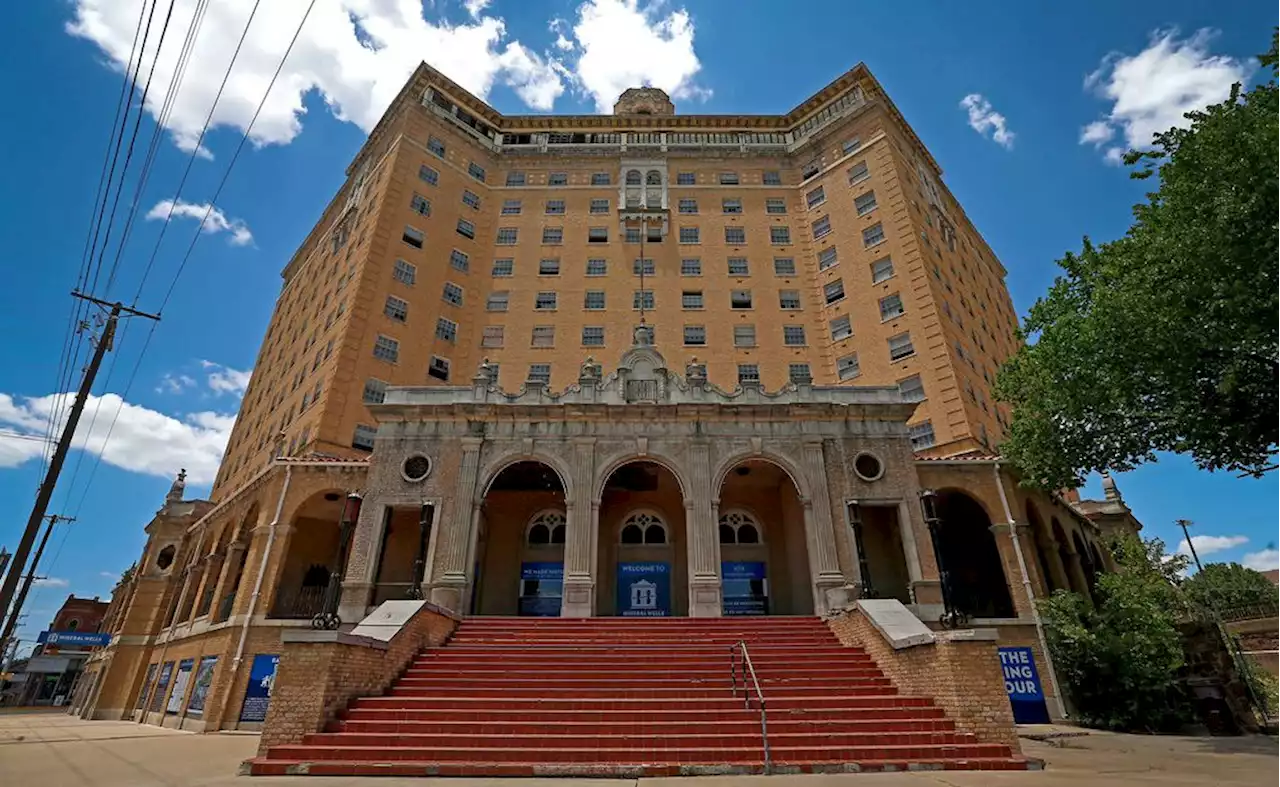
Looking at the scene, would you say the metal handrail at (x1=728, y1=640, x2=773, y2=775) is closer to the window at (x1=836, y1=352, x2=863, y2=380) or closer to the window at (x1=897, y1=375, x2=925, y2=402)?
the window at (x1=897, y1=375, x2=925, y2=402)

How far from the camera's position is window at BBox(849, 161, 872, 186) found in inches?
1423

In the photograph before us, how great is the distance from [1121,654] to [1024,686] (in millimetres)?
2982

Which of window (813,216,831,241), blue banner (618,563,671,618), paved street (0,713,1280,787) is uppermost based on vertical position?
window (813,216,831,241)

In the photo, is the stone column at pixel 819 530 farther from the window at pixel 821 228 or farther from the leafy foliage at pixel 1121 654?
the window at pixel 821 228

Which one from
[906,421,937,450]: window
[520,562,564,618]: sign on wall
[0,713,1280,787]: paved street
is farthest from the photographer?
[906,421,937,450]: window

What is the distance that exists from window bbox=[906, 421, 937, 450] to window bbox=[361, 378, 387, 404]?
24340 millimetres

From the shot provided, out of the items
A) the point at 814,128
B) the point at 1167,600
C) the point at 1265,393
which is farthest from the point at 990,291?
the point at 1265,393

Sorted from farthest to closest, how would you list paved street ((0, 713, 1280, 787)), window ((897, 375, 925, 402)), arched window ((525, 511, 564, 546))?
window ((897, 375, 925, 402)), arched window ((525, 511, 564, 546)), paved street ((0, 713, 1280, 787))

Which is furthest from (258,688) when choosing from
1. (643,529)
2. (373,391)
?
(643,529)

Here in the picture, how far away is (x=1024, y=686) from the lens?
792 inches

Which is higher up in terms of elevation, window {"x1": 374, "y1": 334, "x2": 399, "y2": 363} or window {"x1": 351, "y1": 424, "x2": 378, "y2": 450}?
window {"x1": 374, "y1": 334, "x2": 399, "y2": 363}

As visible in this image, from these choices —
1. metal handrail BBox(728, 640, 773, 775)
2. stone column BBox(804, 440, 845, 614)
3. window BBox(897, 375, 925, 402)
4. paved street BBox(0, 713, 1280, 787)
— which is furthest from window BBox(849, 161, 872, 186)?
metal handrail BBox(728, 640, 773, 775)

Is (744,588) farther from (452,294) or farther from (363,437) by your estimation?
(452,294)

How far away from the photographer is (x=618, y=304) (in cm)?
3434
